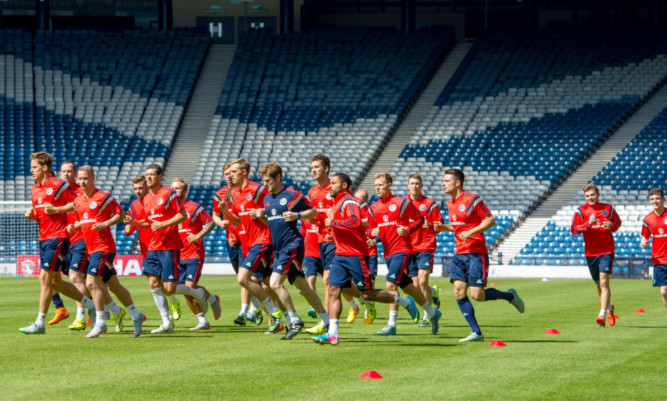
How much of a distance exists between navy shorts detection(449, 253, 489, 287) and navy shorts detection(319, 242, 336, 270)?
3.17m

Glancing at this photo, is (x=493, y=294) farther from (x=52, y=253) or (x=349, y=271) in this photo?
(x=52, y=253)

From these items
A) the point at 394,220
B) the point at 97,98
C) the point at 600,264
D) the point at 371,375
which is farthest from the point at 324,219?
the point at 97,98

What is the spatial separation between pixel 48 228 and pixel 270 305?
3.30 meters

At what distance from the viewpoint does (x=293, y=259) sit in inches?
496

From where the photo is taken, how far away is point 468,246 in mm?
12562

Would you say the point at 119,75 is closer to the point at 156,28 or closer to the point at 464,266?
the point at 156,28

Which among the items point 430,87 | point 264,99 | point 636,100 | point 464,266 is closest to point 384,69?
point 430,87

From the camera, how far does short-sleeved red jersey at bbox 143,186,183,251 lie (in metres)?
13.6

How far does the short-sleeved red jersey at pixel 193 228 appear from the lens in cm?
1518

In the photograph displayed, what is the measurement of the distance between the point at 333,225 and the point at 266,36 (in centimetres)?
3895

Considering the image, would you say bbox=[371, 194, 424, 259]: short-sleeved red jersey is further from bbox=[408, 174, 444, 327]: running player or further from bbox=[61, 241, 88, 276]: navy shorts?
bbox=[61, 241, 88, 276]: navy shorts

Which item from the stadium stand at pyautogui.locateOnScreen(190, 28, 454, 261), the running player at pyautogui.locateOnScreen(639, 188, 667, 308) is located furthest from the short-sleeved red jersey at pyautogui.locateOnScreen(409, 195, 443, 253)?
the stadium stand at pyautogui.locateOnScreen(190, 28, 454, 261)

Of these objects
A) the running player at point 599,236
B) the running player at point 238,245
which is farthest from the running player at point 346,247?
the running player at point 599,236

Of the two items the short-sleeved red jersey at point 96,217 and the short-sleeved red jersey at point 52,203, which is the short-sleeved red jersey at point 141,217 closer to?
the short-sleeved red jersey at point 96,217
